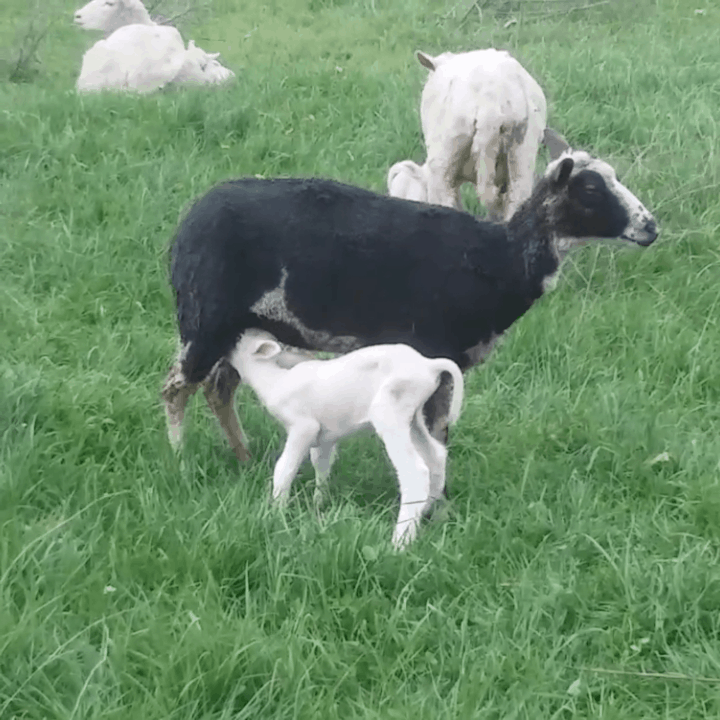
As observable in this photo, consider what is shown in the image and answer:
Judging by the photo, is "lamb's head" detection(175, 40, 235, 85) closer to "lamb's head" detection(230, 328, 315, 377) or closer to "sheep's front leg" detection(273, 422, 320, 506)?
"lamb's head" detection(230, 328, 315, 377)

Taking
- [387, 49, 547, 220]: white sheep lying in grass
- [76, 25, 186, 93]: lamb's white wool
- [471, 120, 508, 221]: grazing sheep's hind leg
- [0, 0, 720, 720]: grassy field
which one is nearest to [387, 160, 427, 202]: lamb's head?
[387, 49, 547, 220]: white sheep lying in grass

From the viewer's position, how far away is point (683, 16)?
388 inches

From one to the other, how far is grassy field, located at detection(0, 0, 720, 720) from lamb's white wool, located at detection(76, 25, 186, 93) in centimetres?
173

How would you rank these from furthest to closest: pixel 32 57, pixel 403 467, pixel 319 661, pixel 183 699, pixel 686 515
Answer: pixel 32 57
pixel 686 515
pixel 403 467
pixel 319 661
pixel 183 699

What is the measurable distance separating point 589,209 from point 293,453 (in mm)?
1298

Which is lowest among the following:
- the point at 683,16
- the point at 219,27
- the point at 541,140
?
the point at 219,27

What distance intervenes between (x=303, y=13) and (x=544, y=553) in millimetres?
8790

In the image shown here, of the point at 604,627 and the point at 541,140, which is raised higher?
the point at 541,140

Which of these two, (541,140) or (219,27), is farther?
(219,27)

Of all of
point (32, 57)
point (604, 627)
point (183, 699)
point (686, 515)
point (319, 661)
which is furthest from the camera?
point (32, 57)

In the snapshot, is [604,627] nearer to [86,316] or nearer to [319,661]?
[319,661]

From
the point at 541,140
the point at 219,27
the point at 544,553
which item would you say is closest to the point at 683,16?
the point at 219,27

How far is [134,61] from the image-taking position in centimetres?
879

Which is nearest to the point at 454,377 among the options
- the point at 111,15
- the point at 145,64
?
the point at 145,64
